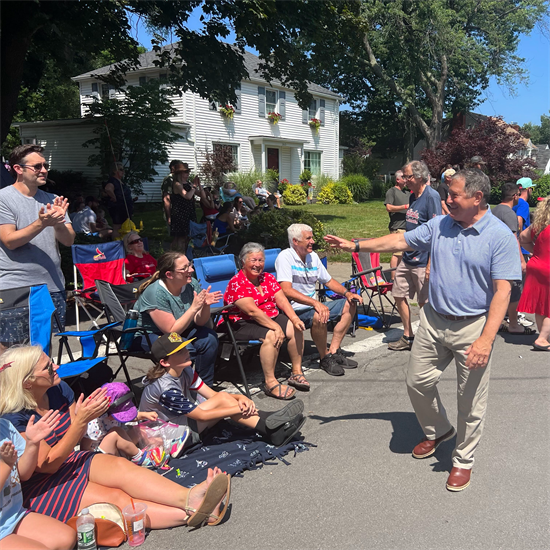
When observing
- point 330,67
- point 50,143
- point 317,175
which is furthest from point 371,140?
point 330,67

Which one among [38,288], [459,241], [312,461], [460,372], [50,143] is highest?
[50,143]

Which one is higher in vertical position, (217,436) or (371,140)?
(371,140)

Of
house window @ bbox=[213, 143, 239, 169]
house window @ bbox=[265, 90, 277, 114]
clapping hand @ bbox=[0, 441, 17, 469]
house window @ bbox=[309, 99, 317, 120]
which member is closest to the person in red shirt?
clapping hand @ bbox=[0, 441, 17, 469]

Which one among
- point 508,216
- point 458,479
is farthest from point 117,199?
point 458,479

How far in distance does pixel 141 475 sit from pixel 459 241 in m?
2.26

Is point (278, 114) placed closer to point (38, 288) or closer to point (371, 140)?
point (371, 140)

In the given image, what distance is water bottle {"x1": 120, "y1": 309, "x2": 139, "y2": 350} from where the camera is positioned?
4.45 meters

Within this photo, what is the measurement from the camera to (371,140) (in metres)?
44.6

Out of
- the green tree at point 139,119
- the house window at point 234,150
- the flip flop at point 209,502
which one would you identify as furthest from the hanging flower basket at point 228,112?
the flip flop at point 209,502

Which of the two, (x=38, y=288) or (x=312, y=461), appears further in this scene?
(x=38, y=288)

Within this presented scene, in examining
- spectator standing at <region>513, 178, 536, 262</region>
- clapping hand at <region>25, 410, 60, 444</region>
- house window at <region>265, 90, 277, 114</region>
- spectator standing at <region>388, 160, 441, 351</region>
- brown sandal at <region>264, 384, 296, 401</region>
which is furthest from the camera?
house window at <region>265, 90, 277, 114</region>

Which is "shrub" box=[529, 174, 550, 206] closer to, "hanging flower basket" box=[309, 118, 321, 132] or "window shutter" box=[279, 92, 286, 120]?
"hanging flower basket" box=[309, 118, 321, 132]

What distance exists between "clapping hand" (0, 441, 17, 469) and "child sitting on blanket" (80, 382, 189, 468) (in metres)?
0.78

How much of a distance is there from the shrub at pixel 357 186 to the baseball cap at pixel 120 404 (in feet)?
86.1
